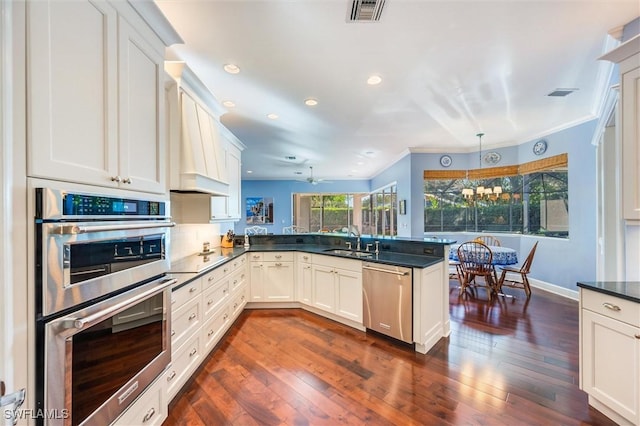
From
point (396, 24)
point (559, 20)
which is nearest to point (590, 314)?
point (559, 20)

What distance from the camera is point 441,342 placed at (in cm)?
291

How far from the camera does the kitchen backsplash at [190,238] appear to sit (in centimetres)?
306

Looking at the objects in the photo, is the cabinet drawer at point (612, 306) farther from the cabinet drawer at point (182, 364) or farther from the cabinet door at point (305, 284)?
the cabinet drawer at point (182, 364)

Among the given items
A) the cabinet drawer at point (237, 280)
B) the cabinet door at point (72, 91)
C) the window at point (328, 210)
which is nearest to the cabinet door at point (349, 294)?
the cabinet drawer at point (237, 280)

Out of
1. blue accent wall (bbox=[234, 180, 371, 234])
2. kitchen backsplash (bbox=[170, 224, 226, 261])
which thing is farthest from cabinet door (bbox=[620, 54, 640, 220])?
blue accent wall (bbox=[234, 180, 371, 234])

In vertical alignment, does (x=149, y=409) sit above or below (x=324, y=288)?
below

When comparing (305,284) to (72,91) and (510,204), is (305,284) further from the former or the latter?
(510,204)

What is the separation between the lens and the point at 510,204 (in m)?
5.77

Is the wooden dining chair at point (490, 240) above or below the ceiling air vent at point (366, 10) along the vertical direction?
below

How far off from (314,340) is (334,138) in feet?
12.1

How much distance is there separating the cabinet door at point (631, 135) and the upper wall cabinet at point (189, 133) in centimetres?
344

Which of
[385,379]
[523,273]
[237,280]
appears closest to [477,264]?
[523,273]

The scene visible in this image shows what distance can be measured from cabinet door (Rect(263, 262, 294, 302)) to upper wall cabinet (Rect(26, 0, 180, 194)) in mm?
2493

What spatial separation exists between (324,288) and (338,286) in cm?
26
